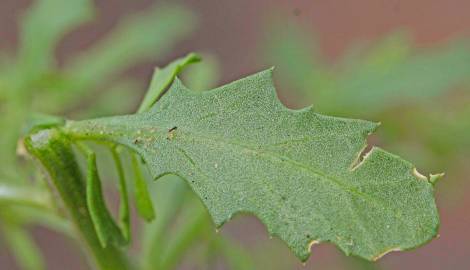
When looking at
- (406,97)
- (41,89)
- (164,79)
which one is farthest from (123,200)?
(406,97)

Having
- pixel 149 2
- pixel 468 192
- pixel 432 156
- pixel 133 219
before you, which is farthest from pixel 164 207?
pixel 149 2

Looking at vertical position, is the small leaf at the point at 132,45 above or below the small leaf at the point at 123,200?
below

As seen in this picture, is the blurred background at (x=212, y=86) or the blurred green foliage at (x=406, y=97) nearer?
the blurred background at (x=212, y=86)

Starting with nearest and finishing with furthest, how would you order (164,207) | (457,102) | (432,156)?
1. (164,207)
2. (432,156)
3. (457,102)

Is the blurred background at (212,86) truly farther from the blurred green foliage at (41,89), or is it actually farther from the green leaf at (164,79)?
the green leaf at (164,79)

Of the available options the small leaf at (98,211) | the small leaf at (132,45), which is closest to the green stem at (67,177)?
the small leaf at (98,211)

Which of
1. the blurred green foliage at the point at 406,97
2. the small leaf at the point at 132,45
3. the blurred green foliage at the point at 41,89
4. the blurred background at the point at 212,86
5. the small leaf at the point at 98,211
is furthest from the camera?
the small leaf at the point at 132,45

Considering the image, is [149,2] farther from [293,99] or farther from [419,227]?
[419,227]
